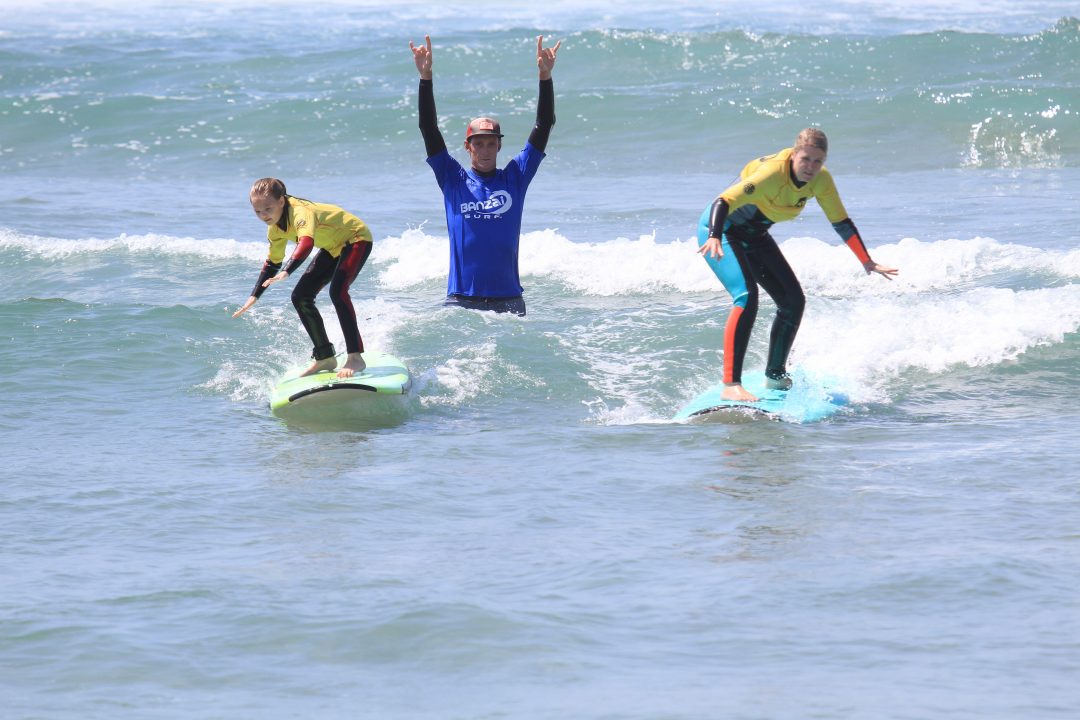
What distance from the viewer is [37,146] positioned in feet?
72.9

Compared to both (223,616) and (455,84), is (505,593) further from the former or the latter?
(455,84)

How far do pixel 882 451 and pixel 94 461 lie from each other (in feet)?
13.6

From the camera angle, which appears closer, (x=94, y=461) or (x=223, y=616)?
(x=223, y=616)

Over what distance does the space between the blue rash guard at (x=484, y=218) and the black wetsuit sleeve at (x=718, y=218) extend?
1298 millimetres

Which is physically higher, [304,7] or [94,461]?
[304,7]

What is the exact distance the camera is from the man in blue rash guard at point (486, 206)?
8344 millimetres

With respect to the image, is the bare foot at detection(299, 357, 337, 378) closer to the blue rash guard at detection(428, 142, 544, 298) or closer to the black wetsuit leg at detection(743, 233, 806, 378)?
the blue rash guard at detection(428, 142, 544, 298)

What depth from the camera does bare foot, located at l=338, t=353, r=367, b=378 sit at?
8398 mm

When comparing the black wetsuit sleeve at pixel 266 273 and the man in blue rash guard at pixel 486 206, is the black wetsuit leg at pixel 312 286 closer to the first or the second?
the black wetsuit sleeve at pixel 266 273

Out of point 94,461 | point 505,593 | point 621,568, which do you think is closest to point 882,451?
point 621,568

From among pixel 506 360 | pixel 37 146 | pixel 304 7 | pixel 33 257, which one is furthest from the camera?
pixel 304 7

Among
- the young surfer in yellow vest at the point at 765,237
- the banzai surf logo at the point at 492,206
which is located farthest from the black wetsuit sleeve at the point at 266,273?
the young surfer in yellow vest at the point at 765,237

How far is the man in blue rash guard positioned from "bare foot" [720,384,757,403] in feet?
4.72

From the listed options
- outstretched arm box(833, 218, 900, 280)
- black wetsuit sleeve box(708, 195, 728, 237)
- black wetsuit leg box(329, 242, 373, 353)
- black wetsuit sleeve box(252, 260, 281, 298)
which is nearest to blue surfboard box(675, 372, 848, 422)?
outstretched arm box(833, 218, 900, 280)
